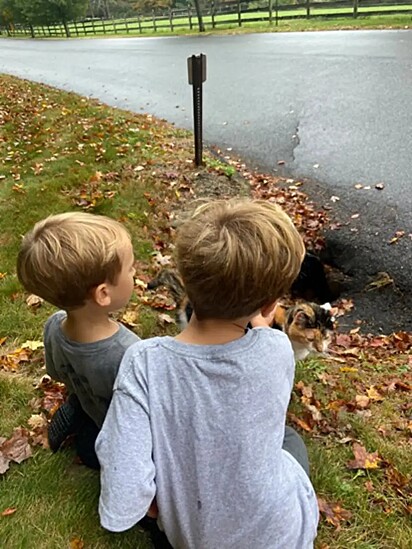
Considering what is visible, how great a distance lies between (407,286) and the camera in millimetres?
4652

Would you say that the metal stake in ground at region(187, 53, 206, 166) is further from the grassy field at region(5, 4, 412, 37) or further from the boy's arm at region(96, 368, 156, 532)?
the grassy field at region(5, 4, 412, 37)

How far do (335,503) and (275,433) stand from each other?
1.26 m

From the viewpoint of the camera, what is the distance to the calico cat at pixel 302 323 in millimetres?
3312

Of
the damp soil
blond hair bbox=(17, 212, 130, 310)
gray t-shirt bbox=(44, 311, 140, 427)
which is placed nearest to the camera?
blond hair bbox=(17, 212, 130, 310)

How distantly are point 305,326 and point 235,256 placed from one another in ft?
6.94

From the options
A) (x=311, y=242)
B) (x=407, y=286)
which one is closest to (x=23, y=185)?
(x=311, y=242)

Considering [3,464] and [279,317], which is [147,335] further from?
[3,464]

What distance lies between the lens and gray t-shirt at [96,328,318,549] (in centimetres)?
142

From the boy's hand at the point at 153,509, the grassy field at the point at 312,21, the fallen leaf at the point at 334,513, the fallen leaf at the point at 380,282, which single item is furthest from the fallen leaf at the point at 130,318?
the grassy field at the point at 312,21

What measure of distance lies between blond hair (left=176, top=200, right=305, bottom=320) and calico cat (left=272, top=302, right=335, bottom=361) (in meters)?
1.77

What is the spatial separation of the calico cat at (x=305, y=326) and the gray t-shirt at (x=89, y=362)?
1384 mm

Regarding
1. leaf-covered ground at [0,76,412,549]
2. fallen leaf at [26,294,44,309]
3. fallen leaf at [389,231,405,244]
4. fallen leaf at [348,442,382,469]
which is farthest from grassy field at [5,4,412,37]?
fallen leaf at [348,442,382,469]

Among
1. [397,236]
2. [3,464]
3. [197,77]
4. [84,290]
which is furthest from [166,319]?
[197,77]

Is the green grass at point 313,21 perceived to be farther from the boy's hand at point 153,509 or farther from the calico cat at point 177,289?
the boy's hand at point 153,509
